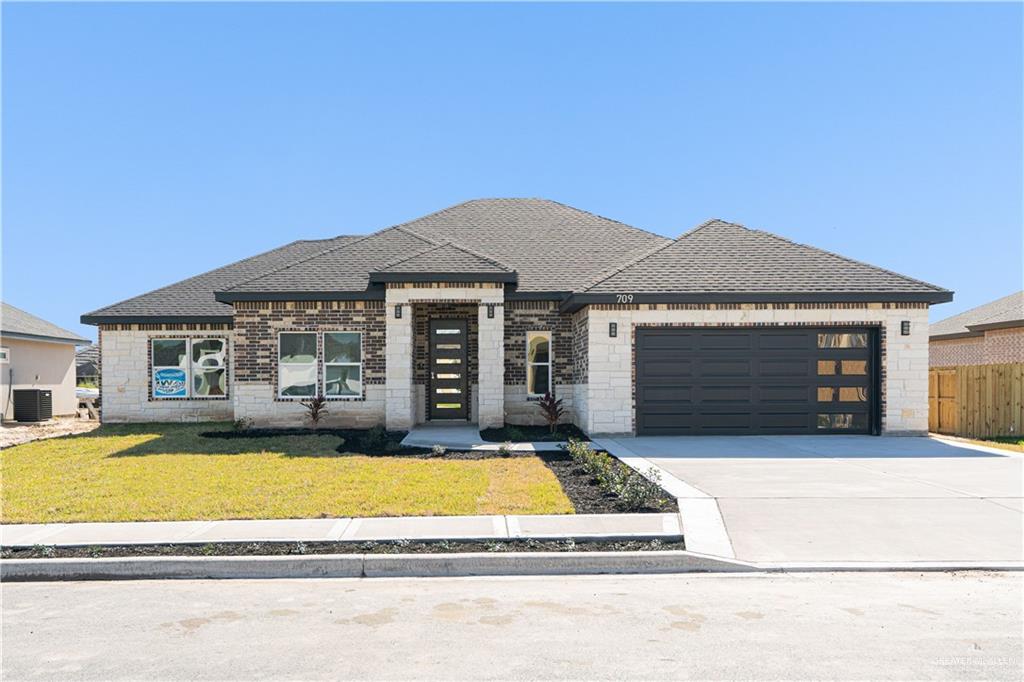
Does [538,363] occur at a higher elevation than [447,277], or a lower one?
lower

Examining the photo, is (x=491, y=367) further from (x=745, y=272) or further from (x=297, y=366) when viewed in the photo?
(x=745, y=272)

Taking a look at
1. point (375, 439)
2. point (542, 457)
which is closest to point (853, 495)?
point (542, 457)

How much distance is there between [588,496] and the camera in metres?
8.48

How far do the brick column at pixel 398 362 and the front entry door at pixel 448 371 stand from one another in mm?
1639

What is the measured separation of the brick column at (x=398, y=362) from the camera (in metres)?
15.3

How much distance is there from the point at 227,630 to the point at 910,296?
1457 cm

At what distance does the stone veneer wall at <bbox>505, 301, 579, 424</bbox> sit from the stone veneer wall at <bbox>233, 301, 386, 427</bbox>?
10.5ft

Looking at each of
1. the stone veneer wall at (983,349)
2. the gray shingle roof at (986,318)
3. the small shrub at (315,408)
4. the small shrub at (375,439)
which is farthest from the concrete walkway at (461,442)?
the gray shingle roof at (986,318)

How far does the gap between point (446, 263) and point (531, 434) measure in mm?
4429

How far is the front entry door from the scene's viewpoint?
55.6ft

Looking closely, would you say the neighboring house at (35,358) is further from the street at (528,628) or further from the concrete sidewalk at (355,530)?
the street at (528,628)

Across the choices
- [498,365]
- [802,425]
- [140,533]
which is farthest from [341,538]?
[802,425]

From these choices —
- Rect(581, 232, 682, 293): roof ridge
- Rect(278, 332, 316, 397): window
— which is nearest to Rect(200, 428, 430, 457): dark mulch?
Rect(278, 332, 316, 397): window

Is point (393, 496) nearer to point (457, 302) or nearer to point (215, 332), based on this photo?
point (457, 302)
